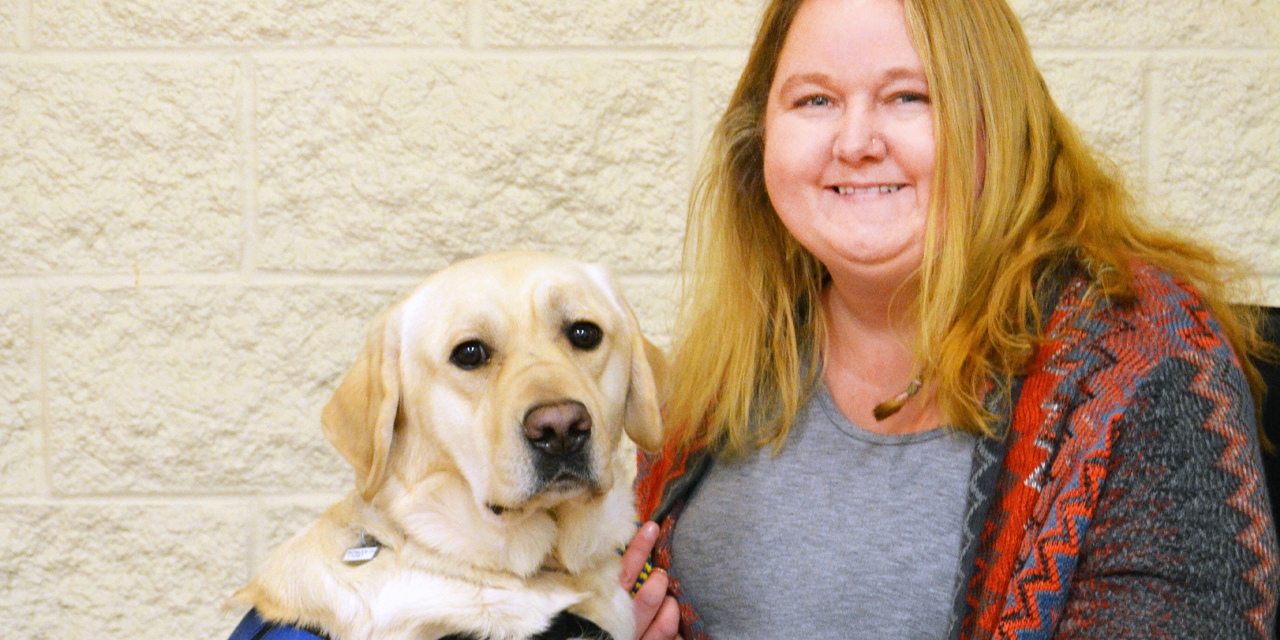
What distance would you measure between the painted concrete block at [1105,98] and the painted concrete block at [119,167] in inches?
72.1

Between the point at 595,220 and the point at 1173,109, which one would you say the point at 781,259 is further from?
the point at 1173,109

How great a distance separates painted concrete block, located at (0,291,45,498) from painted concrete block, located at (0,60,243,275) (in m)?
0.09

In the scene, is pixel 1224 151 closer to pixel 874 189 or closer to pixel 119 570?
pixel 874 189

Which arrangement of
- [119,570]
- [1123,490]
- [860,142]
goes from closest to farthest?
[1123,490], [860,142], [119,570]

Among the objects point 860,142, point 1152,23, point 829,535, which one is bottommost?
point 829,535

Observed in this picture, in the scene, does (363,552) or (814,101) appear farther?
(814,101)

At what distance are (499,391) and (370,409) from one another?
0.22 metres

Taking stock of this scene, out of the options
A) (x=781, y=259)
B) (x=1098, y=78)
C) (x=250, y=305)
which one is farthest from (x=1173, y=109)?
(x=250, y=305)

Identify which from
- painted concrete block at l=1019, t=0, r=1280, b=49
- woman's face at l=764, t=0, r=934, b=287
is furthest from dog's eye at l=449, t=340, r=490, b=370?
painted concrete block at l=1019, t=0, r=1280, b=49

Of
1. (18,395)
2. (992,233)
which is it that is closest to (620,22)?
(992,233)

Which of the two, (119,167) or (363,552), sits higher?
(119,167)

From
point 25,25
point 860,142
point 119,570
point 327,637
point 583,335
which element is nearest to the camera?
point 327,637

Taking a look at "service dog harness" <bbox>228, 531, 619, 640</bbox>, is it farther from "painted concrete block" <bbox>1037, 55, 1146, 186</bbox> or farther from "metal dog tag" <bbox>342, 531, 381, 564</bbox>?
"painted concrete block" <bbox>1037, 55, 1146, 186</bbox>

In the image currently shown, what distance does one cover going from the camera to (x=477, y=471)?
1481 millimetres
